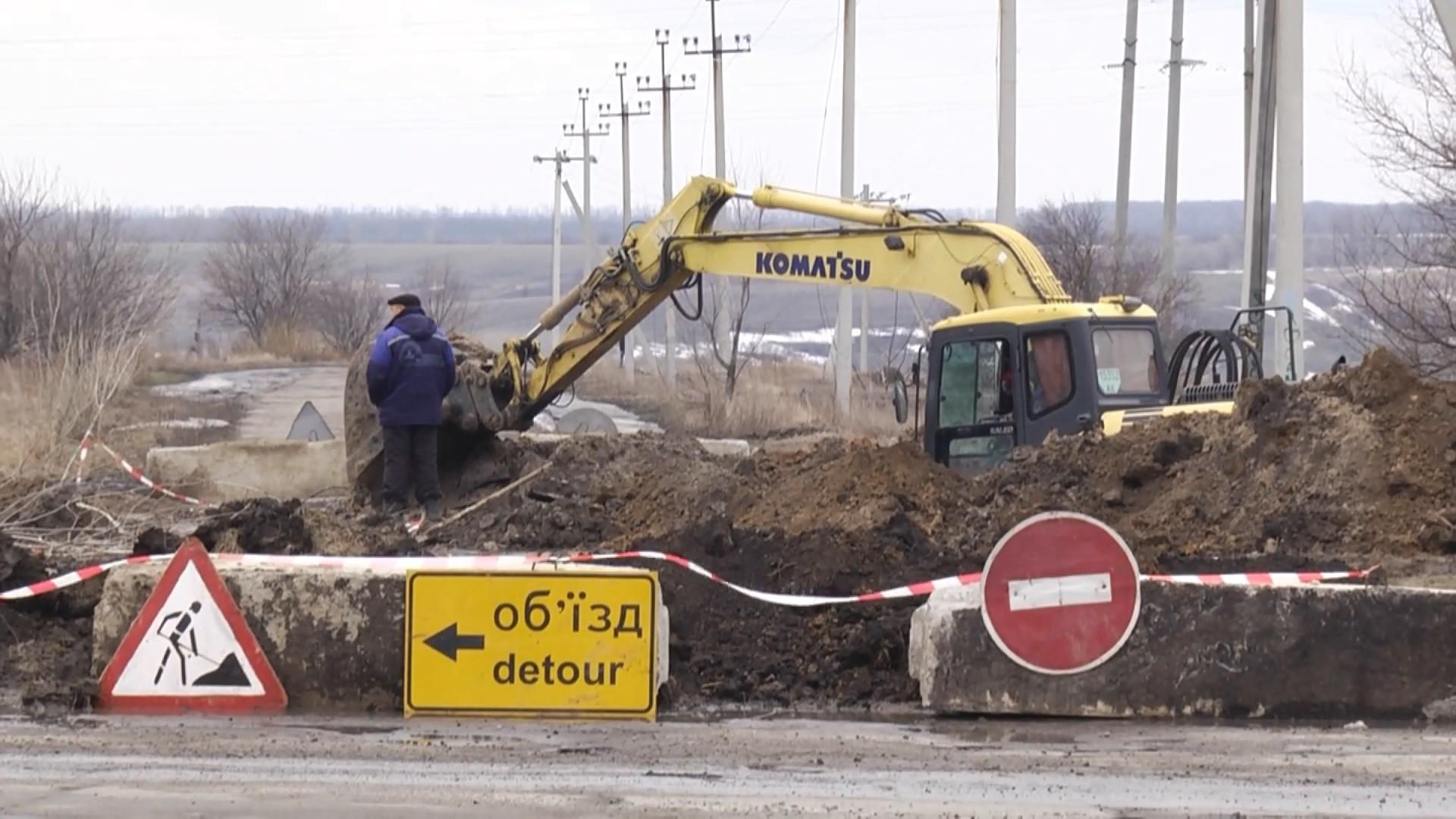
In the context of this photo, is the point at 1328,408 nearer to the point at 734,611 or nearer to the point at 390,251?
the point at 734,611

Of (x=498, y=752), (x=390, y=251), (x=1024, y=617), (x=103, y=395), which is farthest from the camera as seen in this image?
(x=390, y=251)

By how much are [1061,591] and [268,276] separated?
8687cm

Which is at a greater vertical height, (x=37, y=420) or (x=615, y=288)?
(x=615, y=288)

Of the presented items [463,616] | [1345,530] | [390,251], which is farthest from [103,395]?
[390,251]

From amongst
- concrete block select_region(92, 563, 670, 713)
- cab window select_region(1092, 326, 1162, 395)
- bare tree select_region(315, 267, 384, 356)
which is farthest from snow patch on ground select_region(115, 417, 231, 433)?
bare tree select_region(315, 267, 384, 356)

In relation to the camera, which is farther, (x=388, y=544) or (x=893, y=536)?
(x=388, y=544)

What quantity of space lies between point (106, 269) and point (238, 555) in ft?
129

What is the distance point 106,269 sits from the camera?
47562 mm

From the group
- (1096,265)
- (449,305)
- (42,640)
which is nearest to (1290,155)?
(42,640)

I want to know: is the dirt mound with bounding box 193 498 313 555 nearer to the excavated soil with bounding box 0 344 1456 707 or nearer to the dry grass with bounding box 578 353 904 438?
the excavated soil with bounding box 0 344 1456 707

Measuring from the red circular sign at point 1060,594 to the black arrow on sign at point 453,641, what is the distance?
253cm

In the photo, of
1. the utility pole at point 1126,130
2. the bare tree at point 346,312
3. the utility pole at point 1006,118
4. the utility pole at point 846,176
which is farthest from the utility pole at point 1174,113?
the bare tree at point 346,312

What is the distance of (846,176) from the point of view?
1427 inches

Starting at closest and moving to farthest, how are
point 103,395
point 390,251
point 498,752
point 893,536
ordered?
point 498,752 < point 893,536 < point 103,395 < point 390,251
